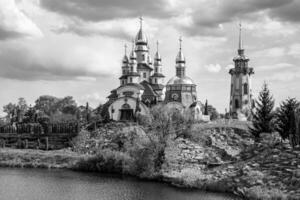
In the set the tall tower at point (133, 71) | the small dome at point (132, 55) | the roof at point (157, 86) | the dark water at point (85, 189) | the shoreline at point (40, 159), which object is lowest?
the dark water at point (85, 189)

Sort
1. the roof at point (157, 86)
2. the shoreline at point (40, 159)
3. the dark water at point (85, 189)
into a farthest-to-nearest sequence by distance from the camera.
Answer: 1. the roof at point (157, 86)
2. the shoreline at point (40, 159)
3. the dark water at point (85, 189)

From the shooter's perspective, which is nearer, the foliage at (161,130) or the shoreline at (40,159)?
the foliage at (161,130)

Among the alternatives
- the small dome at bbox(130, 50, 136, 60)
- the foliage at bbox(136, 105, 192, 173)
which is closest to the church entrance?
the small dome at bbox(130, 50, 136, 60)

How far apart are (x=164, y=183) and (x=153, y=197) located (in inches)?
284

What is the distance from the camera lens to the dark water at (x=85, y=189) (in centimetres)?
3812

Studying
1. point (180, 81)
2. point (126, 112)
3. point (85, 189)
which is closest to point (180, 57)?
point (180, 81)

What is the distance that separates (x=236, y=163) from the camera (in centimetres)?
4797

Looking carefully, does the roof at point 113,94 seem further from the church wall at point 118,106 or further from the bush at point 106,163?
the bush at point 106,163

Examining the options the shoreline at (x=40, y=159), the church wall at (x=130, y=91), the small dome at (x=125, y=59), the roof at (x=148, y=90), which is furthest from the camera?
the small dome at (x=125, y=59)

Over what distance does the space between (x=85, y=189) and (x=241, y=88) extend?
197 ft

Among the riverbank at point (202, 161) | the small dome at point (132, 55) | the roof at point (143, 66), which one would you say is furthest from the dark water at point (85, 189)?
the roof at point (143, 66)

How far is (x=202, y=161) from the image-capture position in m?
51.8

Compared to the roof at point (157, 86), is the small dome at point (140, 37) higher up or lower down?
higher up

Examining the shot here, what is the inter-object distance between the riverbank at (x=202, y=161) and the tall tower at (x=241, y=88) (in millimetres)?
24856
